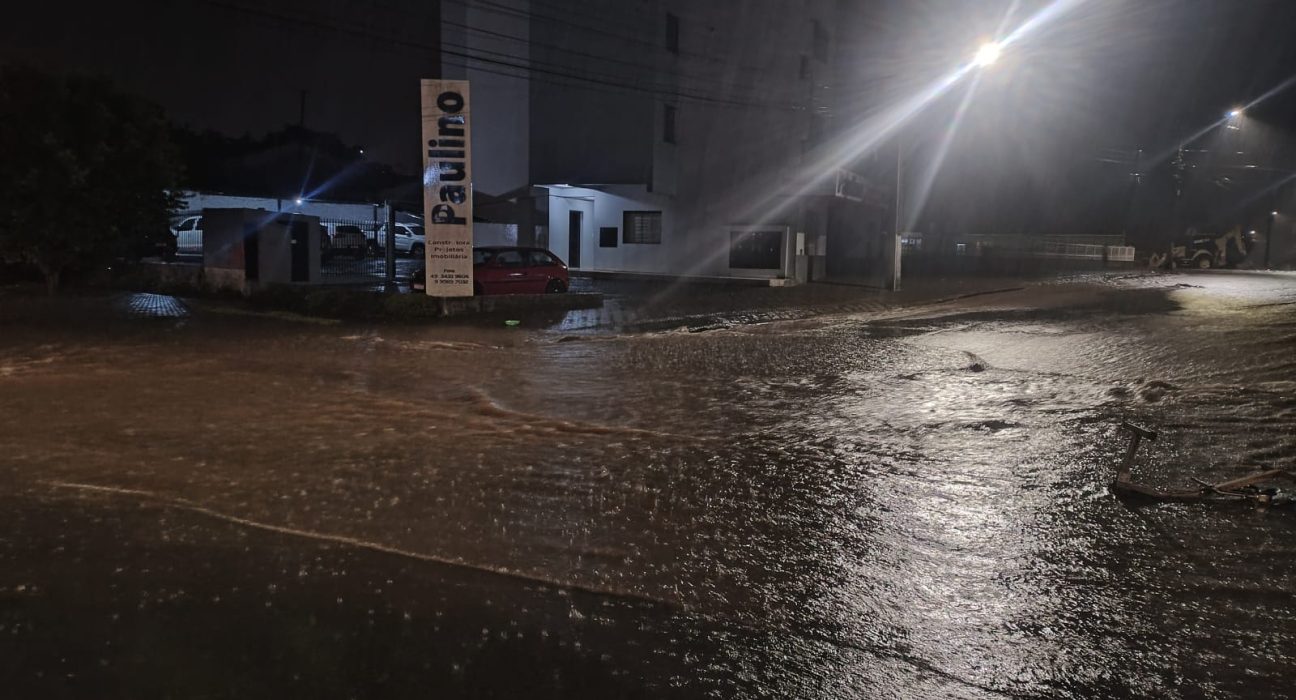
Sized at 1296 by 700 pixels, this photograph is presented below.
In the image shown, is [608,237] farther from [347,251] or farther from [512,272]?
[512,272]

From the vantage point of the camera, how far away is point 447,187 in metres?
19.4

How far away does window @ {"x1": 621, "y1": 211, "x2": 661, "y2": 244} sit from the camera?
1267 inches

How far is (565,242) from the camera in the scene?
34.0m

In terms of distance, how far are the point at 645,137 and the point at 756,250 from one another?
5426 mm

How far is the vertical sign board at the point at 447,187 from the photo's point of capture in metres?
19.3

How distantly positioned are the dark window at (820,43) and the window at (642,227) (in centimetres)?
1246

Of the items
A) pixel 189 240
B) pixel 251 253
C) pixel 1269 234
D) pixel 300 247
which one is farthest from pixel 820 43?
pixel 189 240

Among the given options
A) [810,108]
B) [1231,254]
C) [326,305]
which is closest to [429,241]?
[326,305]

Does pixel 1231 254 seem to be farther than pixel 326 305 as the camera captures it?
Yes

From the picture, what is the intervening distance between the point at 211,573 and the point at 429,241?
49.9ft

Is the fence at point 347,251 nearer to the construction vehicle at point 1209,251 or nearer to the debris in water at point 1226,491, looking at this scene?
the debris in water at point 1226,491

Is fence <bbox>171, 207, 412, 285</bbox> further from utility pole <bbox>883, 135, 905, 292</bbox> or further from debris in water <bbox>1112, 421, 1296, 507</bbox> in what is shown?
debris in water <bbox>1112, 421, 1296, 507</bbox>

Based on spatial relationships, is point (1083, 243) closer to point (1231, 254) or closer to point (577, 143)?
point (1231, 254)

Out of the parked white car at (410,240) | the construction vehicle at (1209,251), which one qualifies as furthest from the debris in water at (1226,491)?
the construction vehicle at (1209,251)
